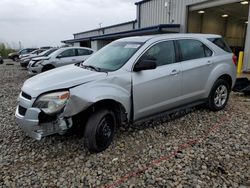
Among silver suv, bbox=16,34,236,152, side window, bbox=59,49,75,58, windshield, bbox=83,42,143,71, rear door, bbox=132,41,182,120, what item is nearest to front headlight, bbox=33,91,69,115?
silver suv, bbox=16,34,236,152

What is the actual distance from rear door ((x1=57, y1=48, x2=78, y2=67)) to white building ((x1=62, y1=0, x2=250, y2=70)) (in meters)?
5.68

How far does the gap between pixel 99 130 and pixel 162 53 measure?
1.83 m

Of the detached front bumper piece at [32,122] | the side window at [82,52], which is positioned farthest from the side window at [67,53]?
the detached front bumper piece at [32,122]

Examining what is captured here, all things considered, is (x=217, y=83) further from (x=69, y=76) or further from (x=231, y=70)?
(x=69, y=76)

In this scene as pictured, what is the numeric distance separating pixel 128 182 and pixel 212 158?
131 centimetres

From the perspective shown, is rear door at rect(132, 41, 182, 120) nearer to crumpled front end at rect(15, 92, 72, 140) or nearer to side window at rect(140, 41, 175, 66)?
side window at rect(140, 41, 175, 66)

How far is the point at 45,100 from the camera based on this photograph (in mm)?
2951

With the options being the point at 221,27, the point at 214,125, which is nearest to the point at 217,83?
the point at 214,125

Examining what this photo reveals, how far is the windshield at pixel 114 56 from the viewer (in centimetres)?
367

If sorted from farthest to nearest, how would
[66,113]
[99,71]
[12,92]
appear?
[12,92]
[99,71]
[66,113]

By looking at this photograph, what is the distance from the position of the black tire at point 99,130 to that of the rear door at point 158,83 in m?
0.48

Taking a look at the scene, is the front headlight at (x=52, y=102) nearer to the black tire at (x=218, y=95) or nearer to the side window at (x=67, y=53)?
the black tire at (x=218, y=95)

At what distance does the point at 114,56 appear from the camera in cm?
397

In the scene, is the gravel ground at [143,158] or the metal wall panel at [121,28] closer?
the gravel ground at [143,158]
